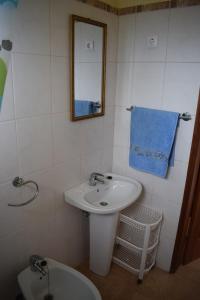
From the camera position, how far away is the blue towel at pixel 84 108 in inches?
65.9

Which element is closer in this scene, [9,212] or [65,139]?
[9,212]

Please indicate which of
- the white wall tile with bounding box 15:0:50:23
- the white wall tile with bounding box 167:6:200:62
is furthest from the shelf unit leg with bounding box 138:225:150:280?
the white wall tile with bounding box 15:0:50:23

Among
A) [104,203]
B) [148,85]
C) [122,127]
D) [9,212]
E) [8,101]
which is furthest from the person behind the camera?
[122,127]

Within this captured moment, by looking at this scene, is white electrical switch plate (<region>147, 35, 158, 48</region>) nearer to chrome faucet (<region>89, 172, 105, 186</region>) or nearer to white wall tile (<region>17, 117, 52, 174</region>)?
white wall tile (<region>17, 117, 52, 174</region>)

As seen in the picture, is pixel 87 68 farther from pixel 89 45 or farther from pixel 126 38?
pixel 126 38

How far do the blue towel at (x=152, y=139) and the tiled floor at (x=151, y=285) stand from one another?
2.96 feet

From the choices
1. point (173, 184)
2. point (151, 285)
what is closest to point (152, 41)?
point (173, 184)

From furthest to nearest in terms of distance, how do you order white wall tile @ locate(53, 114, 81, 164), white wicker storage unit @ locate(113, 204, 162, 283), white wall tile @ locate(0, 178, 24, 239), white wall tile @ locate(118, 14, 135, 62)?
1. white wicker storage unit @ locate(113, 204, 162, 283)
2. white wall tile @ locate(118, 14, 135, 62)
3. white wall tile @ locate(53, 114, 81, 164)
4. white wall tile @ locate(0, 178, 24, 239)

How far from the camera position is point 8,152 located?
132 centimetres

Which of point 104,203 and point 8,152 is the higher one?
point 8,152

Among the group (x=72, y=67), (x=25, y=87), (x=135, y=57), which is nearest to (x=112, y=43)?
(x=135, y=57)

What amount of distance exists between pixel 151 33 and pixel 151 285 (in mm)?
1932

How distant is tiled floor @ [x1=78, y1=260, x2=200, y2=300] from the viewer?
6.17 ft

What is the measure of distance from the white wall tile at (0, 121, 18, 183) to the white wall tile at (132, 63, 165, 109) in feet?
3.29
